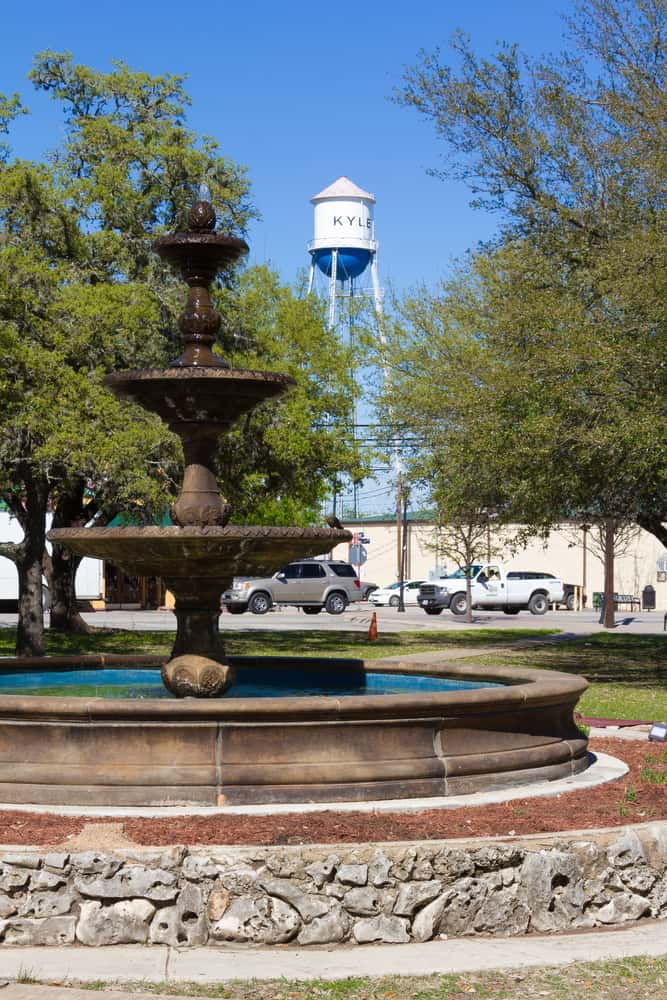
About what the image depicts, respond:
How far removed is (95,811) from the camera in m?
8.52

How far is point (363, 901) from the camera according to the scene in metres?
7.29

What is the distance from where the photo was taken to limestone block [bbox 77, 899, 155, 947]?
710 cm

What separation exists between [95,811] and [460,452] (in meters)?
13.6

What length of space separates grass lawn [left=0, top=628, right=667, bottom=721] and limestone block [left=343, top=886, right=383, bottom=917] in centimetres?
1047

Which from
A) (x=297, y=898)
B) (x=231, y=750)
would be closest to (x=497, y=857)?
(x=297, y=898)

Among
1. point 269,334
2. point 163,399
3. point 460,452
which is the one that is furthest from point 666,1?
point 163,399

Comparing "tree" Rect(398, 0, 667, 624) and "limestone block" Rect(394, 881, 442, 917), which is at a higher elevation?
"tree" Rect(398, 0, 667, 624)

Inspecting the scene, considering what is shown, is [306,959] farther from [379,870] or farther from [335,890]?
[379,870]

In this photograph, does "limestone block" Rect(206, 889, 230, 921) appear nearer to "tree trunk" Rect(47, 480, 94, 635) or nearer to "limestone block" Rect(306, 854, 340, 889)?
"limestone block" Rect(306, 854, 340, 889)

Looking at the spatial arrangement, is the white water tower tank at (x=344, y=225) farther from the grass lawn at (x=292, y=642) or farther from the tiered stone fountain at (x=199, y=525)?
the tiered stone fountain at (x=199, y=525)

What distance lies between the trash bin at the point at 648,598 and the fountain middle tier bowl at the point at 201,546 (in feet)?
182

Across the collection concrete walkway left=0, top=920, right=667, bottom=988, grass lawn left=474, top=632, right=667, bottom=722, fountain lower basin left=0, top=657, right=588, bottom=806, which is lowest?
concrete walkway left=0, top=920, right=667, bottom=988

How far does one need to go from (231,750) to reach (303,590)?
43.0 meters

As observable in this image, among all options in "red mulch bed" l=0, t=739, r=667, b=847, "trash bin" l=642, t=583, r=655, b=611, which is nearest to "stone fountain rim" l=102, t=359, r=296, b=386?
"red mulch bed" l=0, t=739, r=667, b=847
